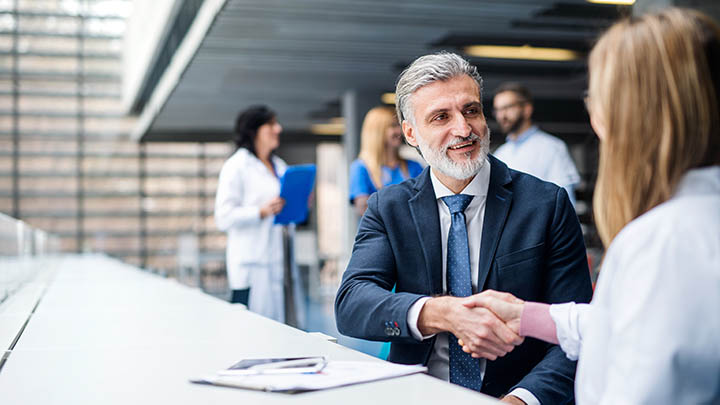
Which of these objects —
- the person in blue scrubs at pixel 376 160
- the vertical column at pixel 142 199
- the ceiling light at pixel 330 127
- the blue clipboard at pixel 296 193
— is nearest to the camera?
the blue clipboard at pixel 296 193

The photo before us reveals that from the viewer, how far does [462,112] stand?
208 cm

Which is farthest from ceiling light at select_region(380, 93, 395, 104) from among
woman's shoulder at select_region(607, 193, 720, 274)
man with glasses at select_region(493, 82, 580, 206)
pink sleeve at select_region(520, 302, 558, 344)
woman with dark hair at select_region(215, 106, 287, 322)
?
woman's shoulder at select_region(607, 193, 720, 274)

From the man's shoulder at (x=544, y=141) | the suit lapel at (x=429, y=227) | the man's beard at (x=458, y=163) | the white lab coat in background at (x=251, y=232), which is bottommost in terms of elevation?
the white lab coat in background at (x=251, y=232)

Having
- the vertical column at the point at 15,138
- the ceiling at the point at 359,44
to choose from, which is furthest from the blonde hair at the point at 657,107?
the vertical column at the point at 15,138

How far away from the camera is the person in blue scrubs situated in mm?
4445

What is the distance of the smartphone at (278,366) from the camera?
1.34 metres

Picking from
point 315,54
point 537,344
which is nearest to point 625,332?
point 537,344

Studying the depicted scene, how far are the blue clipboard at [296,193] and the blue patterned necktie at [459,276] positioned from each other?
86.5 inches

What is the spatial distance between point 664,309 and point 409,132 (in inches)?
53.1

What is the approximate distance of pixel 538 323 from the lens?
1.46 m

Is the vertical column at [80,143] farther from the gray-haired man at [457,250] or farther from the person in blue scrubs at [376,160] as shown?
the gray-haired man at [457,250]

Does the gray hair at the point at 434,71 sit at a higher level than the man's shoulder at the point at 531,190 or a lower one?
higher

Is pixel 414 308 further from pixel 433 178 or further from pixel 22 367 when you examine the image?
pixel 22 367

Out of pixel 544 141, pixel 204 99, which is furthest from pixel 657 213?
pixel 204 99
